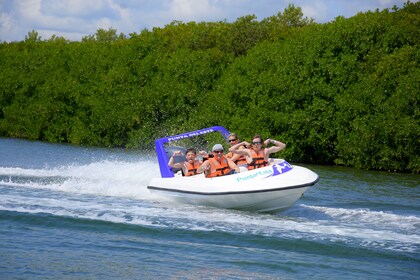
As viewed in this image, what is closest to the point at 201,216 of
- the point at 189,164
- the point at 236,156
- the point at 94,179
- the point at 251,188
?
the point at 251,188

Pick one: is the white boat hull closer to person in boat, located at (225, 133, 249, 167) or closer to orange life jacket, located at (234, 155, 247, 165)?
person in boat, located at (225, 133, 249, 167)

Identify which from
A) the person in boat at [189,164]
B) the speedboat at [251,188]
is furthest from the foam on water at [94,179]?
the speedboat at [251,188]

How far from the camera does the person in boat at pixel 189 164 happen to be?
1491cm

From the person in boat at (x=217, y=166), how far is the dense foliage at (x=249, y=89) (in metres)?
17.6

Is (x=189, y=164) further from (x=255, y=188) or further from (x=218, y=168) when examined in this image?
(x=255, y=188)

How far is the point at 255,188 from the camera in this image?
1345cm

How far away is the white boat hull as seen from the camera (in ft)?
44.0

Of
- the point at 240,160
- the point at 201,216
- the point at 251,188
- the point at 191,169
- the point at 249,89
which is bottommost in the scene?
the point at 201,216

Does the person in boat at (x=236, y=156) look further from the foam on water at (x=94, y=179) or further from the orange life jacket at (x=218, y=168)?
the foam on water at (x=94, y=179)

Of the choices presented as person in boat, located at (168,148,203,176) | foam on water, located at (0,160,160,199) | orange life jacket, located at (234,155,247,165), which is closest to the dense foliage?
foam on water, located at (0,160,160,199)

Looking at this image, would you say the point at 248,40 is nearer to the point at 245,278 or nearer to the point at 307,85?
the point at 307,85

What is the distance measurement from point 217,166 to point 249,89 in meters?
24.1

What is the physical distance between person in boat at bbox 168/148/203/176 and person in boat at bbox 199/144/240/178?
19.3 inches

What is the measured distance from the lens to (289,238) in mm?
11812
